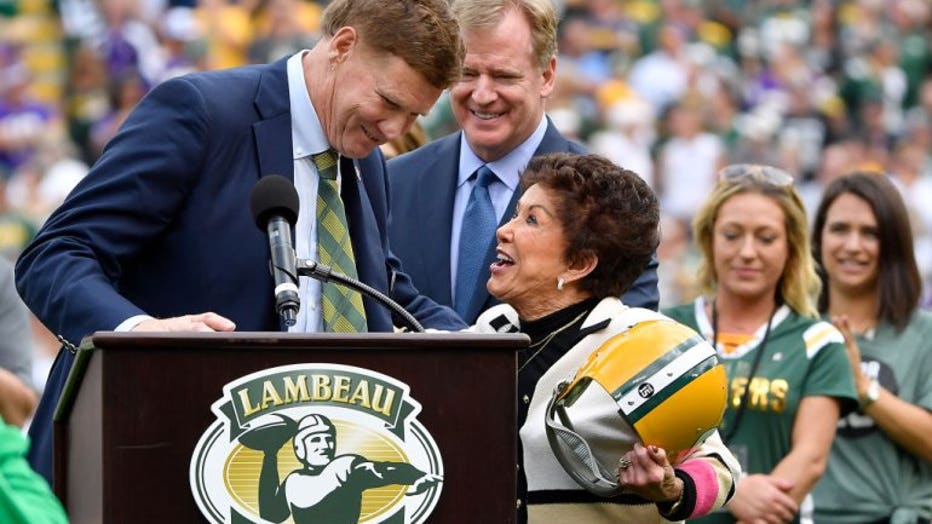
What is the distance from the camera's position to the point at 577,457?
4.04 metres

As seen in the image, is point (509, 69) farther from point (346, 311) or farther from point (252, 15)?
Result: point (252, 15)

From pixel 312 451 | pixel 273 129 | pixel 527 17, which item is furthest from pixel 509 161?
pixel 312 451

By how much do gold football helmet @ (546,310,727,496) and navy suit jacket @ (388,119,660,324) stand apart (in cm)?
127

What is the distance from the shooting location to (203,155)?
421 cm

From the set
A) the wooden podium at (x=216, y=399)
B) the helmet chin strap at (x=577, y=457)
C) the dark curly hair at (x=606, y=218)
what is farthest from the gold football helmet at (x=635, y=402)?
the wooden podium at (x=216, y=399)

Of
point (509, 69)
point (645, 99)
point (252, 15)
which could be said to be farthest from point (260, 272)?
point (645, 99)

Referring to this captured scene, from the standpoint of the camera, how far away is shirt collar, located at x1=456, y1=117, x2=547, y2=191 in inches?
222

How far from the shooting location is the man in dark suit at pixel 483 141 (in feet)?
18.2

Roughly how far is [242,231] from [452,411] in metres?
0.94

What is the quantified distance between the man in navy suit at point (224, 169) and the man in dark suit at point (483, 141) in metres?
1.16

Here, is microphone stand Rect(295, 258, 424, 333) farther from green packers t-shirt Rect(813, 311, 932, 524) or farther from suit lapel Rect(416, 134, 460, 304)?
green packers t-shirt Rect(813, 311, 932, 524)

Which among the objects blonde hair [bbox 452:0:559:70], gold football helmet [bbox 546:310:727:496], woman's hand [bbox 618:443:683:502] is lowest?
woman's hand [bbox 618:443:683:502]

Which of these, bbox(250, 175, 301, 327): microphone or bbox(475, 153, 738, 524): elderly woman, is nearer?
bbox(250, 175, 301, 327): microphone

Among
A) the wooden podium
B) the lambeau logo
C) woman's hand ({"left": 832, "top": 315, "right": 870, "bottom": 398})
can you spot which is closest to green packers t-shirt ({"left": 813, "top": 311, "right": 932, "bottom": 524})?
woman's hand ({"left": 832, "top": 315, "right": 870, "bottom": 398})
